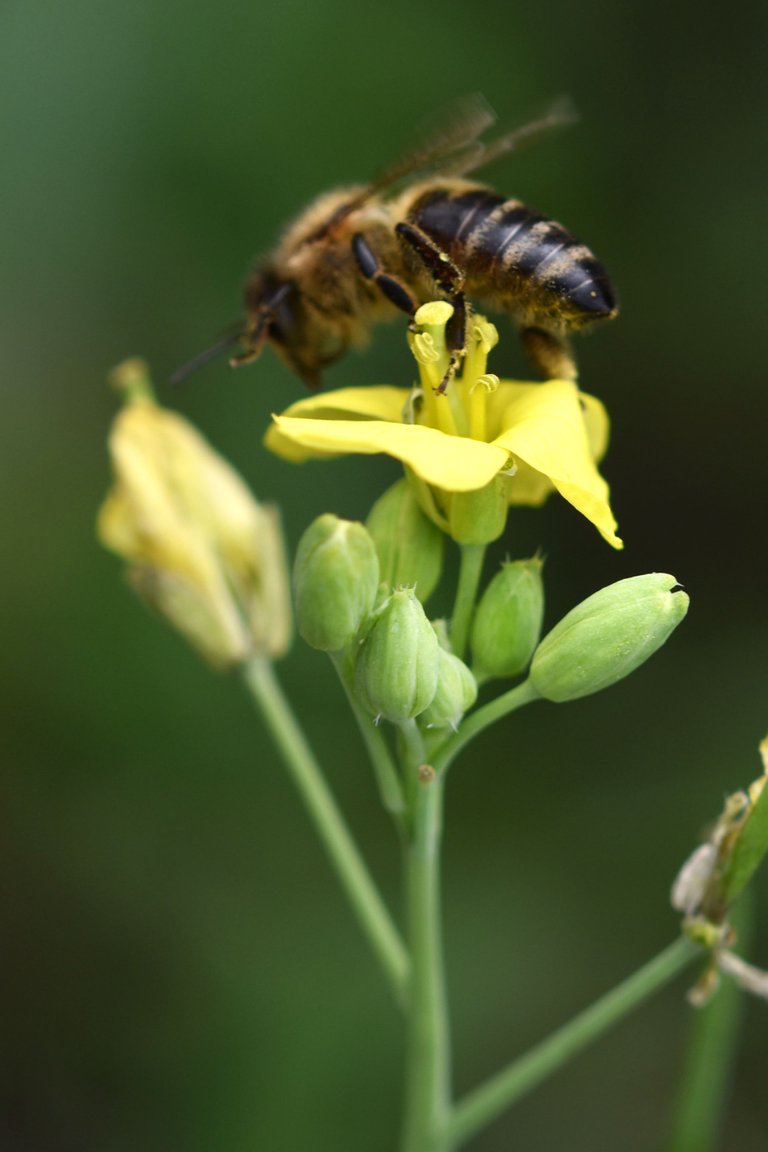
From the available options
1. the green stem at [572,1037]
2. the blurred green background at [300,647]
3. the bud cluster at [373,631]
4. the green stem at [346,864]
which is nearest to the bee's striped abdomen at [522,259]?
the bud cluster at [373,631]

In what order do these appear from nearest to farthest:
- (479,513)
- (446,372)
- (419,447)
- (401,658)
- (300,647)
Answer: (419,447)
(401,658)
(479,513)
(446,372)
(300,647)

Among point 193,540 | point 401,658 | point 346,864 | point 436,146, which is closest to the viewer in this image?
point 401,658

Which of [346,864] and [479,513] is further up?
[479,513]

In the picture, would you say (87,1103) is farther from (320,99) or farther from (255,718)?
(320,99)

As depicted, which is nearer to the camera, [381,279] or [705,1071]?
[381,279]

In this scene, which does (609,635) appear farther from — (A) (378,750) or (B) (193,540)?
(B) (193,540)

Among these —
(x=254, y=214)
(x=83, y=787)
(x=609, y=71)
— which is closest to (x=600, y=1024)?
(x=83, y=787)

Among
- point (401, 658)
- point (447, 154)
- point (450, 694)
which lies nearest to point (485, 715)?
point (450, 694)

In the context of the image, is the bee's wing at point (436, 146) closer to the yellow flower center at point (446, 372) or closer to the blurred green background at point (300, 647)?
the yellow flower center at point (446, 372)
